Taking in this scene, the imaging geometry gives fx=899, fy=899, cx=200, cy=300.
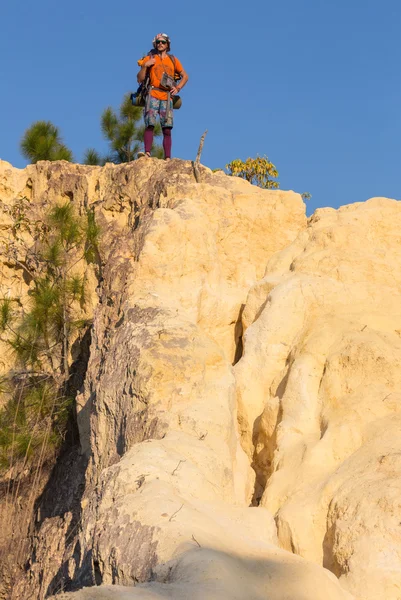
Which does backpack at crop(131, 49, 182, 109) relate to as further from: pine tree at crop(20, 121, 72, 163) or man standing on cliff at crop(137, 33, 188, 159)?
pine tree at crop(20, 121, 72, 163)

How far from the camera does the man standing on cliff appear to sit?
9656 mm

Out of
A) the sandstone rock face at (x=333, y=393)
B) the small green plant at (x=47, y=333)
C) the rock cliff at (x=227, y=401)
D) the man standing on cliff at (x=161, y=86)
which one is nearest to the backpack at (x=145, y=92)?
the man standing on cliff at (x=161, y=86)

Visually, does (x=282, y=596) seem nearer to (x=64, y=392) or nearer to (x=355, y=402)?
(x=355, y=402)

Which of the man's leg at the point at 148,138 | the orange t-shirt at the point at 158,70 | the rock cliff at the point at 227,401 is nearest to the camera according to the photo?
the rock cliff at the point at 227,401

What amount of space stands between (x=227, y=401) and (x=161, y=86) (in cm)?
450

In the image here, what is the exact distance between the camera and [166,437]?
5914 millimetres

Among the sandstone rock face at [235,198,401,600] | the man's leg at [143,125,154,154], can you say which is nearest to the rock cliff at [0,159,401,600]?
the sandstone rock face at [235,198,401,600]

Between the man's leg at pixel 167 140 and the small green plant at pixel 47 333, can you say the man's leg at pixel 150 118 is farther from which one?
the small green plant at pixel 47 333

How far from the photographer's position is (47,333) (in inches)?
374

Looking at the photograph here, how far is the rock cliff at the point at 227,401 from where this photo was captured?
4656 millimetres

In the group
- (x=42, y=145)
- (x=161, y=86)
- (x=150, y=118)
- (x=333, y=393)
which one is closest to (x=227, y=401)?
(x=333, y=393)

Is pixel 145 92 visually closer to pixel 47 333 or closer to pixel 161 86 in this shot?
pixel 161 86

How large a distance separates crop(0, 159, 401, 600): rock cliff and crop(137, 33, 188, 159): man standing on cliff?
44cm

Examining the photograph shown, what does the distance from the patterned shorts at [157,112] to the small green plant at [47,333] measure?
1214 mm
